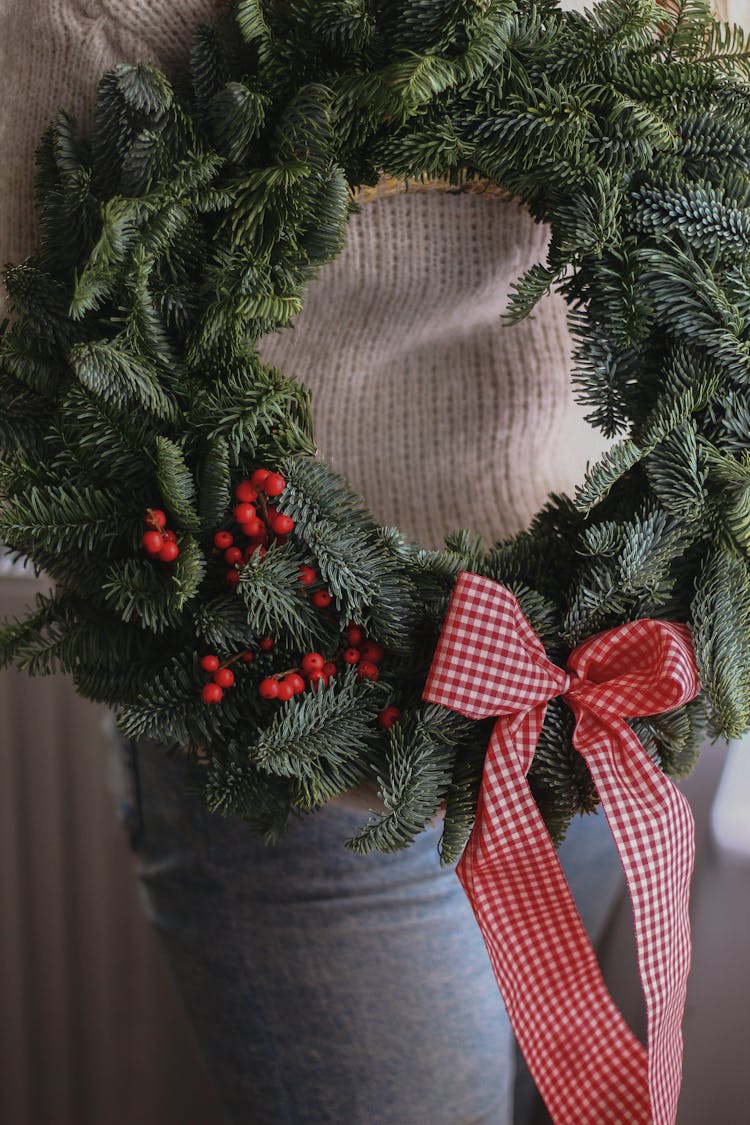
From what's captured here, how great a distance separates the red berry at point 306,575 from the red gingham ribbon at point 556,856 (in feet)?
0.23

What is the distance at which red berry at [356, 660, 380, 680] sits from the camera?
52 centimetres

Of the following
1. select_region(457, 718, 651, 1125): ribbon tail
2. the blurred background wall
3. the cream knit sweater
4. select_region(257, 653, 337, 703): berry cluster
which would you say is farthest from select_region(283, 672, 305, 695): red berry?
the blurred background wall

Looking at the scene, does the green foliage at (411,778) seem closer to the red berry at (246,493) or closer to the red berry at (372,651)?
the red berry at (372,651)

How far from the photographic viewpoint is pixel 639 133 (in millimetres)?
482

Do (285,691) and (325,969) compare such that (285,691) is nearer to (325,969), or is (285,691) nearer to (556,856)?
(556,856)

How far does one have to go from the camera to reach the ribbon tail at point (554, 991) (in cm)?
52

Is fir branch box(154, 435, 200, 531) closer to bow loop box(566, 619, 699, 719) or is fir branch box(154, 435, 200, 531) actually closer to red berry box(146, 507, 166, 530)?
red berry box(146, 507, 166, 530)

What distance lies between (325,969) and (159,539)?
0.42 metres

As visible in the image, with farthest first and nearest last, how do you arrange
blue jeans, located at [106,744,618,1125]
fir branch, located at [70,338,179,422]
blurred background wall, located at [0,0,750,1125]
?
blurred background wall, located at [0,0,750,1125] → blue jeans, located at [106,744,618,1125] → fir branch, located at [70,338,179,422]

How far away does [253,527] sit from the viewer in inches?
19.0

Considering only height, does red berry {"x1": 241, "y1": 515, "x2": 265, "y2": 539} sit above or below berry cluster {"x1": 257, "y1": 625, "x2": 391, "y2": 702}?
above

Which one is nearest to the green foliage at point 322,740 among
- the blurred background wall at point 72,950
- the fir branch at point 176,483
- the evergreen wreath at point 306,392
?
the evergreen wreath at point 306,392

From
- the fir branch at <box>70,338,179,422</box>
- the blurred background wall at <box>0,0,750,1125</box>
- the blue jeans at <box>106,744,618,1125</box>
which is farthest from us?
the blurred background wall at <box>0,0,750,1125</box>

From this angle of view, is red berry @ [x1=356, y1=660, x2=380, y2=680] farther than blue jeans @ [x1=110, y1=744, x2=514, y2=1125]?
No
